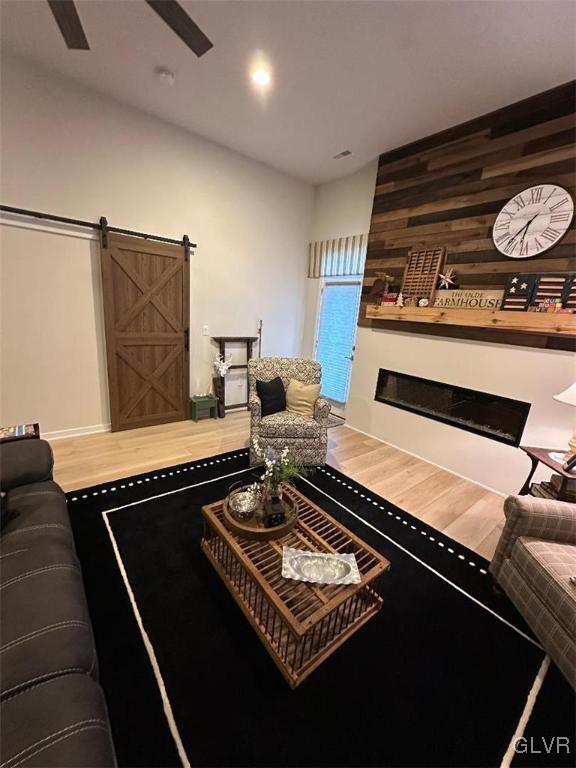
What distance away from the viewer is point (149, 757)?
1.09 meters

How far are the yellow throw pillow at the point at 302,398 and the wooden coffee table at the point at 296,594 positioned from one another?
136 cm

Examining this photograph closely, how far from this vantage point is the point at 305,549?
5.37ft

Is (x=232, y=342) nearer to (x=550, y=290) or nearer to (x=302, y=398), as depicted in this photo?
(x=302, y=398)

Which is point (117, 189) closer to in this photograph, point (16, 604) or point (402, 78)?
point (402, 78)

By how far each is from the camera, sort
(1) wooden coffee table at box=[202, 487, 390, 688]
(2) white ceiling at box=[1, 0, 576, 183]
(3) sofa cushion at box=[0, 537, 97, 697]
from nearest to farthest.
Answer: (3) sofa cushion at box=[0, 537, 97, 697]
(1) wooden coffee table at box=[202, 487, 390, 688]
(2) white ceiling at box=[1, 0, 576, 183]

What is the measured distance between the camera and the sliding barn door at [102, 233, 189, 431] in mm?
3270

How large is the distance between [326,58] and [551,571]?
11.4ft

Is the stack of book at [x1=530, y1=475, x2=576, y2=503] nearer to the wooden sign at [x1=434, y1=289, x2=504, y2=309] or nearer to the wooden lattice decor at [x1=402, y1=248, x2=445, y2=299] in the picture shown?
the wooden sign at [x1=434, y1=289, x2=504, y2=309]

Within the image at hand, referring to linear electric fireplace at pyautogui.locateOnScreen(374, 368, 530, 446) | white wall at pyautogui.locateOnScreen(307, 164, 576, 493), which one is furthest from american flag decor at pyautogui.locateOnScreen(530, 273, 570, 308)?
linear electric fireplace at pyautogui.locateOnScreen(374, 368, 530, 446)

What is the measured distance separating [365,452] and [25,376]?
357 cm

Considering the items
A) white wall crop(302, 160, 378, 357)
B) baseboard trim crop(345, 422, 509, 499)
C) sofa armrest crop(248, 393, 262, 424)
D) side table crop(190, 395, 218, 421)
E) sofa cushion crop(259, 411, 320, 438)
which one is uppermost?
white wall crop(302, 160, 378, 357)

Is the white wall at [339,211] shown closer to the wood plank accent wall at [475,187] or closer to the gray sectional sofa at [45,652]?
the wood plank accent wall at [475,187]

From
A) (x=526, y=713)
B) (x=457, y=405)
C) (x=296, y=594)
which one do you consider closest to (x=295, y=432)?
(x=296, y=594)

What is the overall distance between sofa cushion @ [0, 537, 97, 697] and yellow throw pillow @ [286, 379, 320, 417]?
2158 millimetres
